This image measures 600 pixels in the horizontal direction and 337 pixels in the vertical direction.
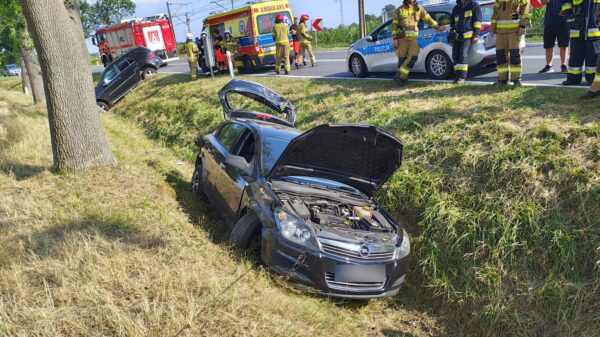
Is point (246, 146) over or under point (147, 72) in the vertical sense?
under

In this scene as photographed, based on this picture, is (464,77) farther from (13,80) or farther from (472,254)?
(13,80)

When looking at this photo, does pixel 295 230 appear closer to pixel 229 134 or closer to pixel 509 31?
pixel 229 134

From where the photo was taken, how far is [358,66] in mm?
11234

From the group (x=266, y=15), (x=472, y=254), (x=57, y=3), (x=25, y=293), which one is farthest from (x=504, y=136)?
(x=266, y=15)

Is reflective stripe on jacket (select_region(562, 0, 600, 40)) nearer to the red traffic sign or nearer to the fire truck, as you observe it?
the red traffic sign

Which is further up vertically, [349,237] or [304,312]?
[349,237]

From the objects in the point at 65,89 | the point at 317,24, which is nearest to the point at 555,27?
the point at 65,89

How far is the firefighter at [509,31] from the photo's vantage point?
707cm

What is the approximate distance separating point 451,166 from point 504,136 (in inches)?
30.3

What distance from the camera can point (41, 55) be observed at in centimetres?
644

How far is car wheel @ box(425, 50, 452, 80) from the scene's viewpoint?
9.00 m

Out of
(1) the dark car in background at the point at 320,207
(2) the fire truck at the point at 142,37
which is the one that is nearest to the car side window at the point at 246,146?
(1) the dark car in background at the point at 320,207

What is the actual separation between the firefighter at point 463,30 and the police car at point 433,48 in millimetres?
439

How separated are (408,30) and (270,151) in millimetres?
4954
